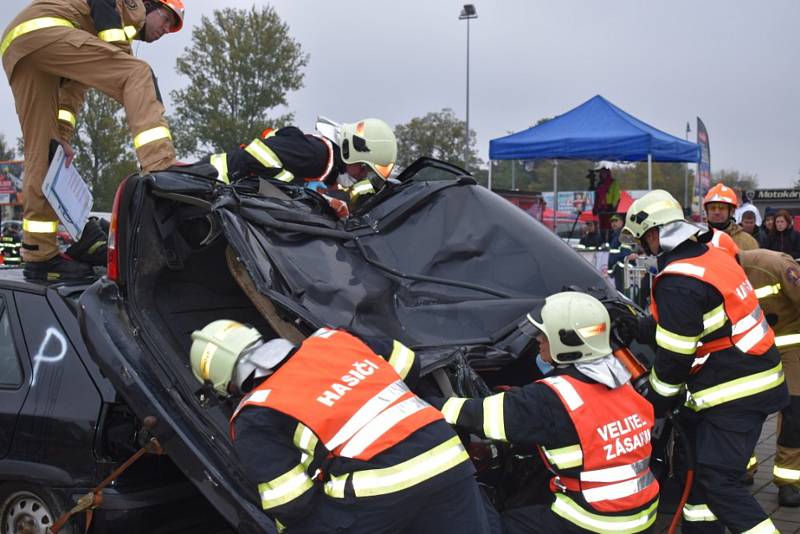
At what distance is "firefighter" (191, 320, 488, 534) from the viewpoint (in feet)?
8.06

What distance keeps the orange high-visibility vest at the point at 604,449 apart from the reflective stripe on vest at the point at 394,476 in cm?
65

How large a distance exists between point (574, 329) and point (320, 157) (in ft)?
7.12

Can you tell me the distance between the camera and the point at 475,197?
4.25 m

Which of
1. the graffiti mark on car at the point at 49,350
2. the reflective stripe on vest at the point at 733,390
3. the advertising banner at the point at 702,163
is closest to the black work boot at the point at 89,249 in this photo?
the graffiti mark on car at the point at 49,350

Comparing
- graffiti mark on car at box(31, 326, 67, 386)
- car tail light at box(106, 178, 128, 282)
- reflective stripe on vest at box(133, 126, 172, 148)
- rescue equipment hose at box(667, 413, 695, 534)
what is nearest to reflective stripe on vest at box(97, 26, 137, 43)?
reflective stripe on vest at box(133, 126, 172, 148)

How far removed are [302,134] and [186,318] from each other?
1.56 m

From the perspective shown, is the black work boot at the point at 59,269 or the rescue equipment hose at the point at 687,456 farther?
the black work boot at the point at 59,269

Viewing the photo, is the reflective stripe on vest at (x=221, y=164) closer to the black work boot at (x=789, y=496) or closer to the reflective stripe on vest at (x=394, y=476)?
the reflective stripe on vest at (x=394, y=476)

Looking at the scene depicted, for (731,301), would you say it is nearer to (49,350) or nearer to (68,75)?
(49,350)

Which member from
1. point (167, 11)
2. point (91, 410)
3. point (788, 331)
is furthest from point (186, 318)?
point (788, 331)

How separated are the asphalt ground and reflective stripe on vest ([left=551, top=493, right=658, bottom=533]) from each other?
1.31 m

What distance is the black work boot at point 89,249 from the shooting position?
4.54m

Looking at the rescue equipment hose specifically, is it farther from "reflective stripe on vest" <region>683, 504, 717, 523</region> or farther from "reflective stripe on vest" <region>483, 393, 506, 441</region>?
"reflective stripe on vest" <region>483, 393, 506, 441</region>

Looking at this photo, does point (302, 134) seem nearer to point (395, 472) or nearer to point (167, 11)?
point (167, 11)
